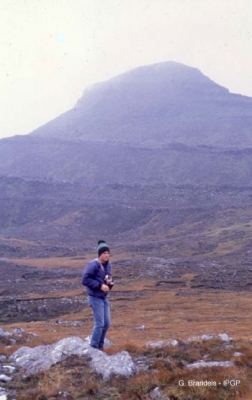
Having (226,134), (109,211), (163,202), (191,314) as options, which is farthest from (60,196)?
(191,314)

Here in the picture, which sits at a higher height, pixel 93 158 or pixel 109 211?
pixel 93 158

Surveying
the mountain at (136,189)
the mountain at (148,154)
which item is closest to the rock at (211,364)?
the mountain at (136,189)

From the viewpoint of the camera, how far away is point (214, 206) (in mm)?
108062

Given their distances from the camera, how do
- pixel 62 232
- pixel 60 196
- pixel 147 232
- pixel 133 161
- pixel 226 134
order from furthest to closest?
1. pixel 226 134
2. pixel 133 161
3. pixel 60 196
4. pixel 62 232
5. pixel 147 232

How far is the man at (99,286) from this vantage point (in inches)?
387

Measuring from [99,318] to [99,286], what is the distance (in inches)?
31.7

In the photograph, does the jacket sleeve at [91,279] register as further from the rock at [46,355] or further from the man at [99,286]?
the rock at [46,355]

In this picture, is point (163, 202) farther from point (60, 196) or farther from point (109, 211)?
point (60, 196)

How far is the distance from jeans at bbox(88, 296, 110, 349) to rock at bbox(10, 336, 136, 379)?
0.95ft

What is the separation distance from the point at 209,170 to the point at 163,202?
101 feet

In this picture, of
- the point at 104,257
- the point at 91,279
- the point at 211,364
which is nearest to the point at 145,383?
the point at 211,364

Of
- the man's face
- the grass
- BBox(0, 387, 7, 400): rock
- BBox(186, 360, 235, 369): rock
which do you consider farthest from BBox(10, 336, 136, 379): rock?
the man's face

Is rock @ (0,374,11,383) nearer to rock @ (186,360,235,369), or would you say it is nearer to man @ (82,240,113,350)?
man @ (82,240,113,350)

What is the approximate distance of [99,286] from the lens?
9820 mm
